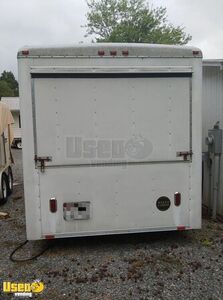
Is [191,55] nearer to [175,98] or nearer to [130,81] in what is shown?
[175,98]

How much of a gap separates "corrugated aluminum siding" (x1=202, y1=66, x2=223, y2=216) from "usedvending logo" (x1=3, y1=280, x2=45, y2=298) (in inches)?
153

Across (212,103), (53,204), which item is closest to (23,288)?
(53,204)

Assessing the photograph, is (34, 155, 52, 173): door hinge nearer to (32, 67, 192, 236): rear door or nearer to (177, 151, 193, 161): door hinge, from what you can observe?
(32, 67, 192, 236): rear door

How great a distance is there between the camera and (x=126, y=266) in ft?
14.4

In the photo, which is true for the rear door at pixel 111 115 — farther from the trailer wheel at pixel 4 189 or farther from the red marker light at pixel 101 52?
the trailer wheel at pixel 4 189

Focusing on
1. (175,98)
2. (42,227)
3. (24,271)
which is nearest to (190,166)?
(175,98)

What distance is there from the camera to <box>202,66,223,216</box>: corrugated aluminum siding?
659 centimetres

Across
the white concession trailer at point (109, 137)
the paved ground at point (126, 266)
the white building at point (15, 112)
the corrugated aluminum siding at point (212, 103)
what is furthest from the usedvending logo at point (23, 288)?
the white building at point (15, 112)

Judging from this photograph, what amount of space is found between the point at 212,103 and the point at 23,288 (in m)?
4.99

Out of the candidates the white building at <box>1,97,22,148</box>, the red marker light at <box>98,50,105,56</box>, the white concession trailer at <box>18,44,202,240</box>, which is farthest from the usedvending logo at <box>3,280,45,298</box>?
the white building at <box>1,97,22,148</box>

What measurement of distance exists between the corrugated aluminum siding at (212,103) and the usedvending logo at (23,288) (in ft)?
12.8

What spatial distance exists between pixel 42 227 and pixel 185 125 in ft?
7.92

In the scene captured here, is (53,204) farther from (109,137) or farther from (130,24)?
(130,24)

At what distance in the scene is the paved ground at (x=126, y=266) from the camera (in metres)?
3.78
